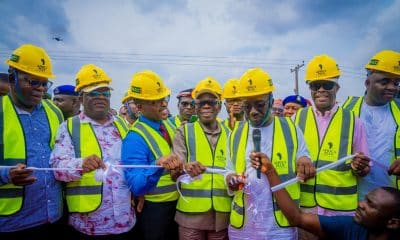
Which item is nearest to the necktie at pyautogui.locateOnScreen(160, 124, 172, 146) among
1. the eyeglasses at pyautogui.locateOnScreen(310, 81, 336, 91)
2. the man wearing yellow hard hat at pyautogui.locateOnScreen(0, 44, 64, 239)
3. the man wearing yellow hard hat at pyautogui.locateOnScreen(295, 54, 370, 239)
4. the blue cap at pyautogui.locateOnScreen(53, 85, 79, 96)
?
the man wearing yellow hard hat at pyautogui.locateOnScreen(0, 44, 64, 239)

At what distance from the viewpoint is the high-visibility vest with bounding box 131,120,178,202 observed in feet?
11.8

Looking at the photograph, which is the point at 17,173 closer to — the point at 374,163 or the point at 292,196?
the point at 292,196

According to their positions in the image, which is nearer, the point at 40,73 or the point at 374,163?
the point at 40,73

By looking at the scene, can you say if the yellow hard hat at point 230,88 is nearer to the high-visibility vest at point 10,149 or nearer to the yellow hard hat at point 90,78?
the yellow hard hat at point 90,78

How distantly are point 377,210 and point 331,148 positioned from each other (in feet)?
3.64

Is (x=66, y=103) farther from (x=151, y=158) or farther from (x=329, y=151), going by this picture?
(x=329, y=151)

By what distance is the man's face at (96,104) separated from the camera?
357 centimetres

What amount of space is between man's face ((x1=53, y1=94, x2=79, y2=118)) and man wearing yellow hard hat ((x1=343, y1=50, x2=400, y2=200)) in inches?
198

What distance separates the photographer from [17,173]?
2.78 m

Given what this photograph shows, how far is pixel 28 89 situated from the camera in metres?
3.21

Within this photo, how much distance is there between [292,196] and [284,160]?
14.9 inches

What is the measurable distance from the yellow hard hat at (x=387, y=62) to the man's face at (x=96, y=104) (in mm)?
3618

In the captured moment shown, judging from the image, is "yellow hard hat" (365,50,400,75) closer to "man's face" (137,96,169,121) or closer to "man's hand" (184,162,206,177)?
"man's hand" (184,162,206,177)

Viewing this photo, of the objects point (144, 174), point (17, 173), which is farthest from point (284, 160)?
point (17, 173)
